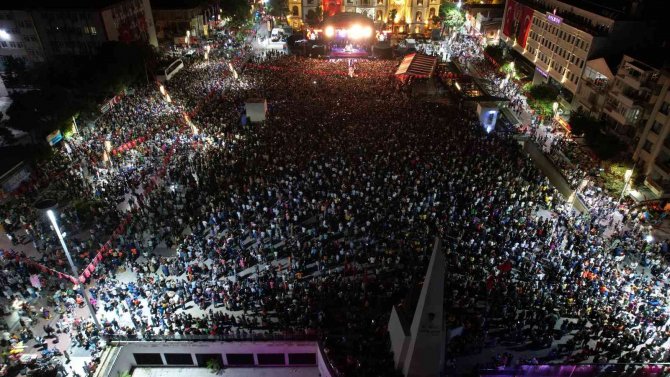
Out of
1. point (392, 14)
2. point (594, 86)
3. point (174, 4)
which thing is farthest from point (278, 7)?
point (594, 86)

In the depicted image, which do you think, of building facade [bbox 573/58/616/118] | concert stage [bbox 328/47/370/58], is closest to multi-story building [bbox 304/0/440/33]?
concert stage [bbox 328/47/370/58]

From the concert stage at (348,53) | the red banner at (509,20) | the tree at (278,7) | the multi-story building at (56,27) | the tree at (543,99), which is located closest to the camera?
the tree at (543,99)

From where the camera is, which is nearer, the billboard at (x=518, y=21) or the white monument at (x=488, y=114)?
the white monument at (x=488, y=114)

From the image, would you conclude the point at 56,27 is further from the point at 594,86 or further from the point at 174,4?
the point at 594,86

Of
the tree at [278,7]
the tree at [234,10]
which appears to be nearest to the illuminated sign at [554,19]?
the tree at [278,7]

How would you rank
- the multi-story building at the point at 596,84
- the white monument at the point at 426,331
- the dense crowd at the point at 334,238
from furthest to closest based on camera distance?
the multi-story building at the point at 596,84
the dense crowd at the point at 334,238
the white monument at the point at 426,331

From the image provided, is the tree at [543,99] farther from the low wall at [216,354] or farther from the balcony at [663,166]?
the low wall at [216,354]

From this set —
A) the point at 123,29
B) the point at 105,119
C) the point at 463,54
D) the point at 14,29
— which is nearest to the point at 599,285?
the point at 105,119

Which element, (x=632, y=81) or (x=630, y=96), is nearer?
(x=632, y=81)
